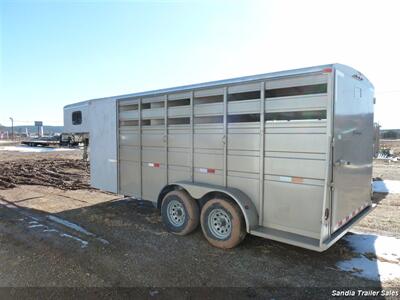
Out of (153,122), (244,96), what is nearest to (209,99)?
(244,96)

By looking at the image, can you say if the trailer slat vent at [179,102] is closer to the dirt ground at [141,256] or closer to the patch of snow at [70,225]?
the dirt ground at [141,256]

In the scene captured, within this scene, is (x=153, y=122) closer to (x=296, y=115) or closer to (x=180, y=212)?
(x=180, y=212)

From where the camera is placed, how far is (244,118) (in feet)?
14.3

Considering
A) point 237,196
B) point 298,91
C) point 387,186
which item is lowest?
point 387,186

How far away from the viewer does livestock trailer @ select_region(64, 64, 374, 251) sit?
365 centimetres

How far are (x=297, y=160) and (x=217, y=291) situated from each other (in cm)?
196

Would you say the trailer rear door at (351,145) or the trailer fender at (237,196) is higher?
the trailer rear door at (351,145)

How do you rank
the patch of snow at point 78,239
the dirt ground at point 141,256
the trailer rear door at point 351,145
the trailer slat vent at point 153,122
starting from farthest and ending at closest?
the trailer slat vent at point 153,122 < the patch of snow at point 78,239 < the trailer rear door at point 351,145 < the dirt ground at point 141,256

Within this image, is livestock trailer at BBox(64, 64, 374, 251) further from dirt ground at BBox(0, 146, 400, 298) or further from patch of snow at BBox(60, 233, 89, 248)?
patch of snow at BBox(60, 233, 89, 248)

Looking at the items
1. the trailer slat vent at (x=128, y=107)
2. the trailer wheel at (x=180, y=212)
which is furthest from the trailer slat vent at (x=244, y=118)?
the trailer slat vent at (x=128, y=107)

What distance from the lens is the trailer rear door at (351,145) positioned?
3.71m

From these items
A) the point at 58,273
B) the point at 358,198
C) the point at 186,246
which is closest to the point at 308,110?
the point at 358,198

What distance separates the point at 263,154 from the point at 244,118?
655 mm

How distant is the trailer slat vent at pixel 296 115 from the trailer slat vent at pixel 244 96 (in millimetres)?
360
